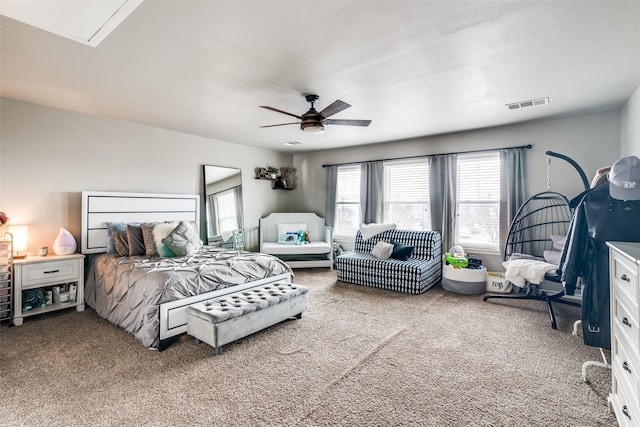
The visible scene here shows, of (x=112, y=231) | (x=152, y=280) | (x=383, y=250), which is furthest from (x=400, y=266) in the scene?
(x=112, y=231)

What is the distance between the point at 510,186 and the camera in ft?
14.8

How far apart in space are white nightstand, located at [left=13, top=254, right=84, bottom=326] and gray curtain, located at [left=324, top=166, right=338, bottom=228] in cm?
429

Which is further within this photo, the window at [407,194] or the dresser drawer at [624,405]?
the window at [407,194]

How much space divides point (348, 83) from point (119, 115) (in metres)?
3.22

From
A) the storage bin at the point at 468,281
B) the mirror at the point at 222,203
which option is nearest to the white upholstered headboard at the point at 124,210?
the mirror at the point at 222,203

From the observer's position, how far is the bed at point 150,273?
2.73 meters

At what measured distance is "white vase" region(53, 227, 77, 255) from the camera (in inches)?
143

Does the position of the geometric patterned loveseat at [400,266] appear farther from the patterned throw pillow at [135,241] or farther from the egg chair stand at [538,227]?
the patterned throw pillow at [135,241]

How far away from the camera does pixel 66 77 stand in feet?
9.39

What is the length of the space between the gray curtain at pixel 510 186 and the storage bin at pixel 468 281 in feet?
2.40

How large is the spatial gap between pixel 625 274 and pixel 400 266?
295 centimetres

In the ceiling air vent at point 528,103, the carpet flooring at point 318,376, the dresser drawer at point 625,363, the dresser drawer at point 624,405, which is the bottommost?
the carpet flooring at point 318,376

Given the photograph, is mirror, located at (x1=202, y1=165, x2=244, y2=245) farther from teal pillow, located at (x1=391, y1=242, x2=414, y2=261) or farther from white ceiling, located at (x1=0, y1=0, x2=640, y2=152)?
teal pillow, located at (x1=391, y1=242, x2=414, y2=261)

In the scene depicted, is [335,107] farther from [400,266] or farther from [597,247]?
[400,266]
